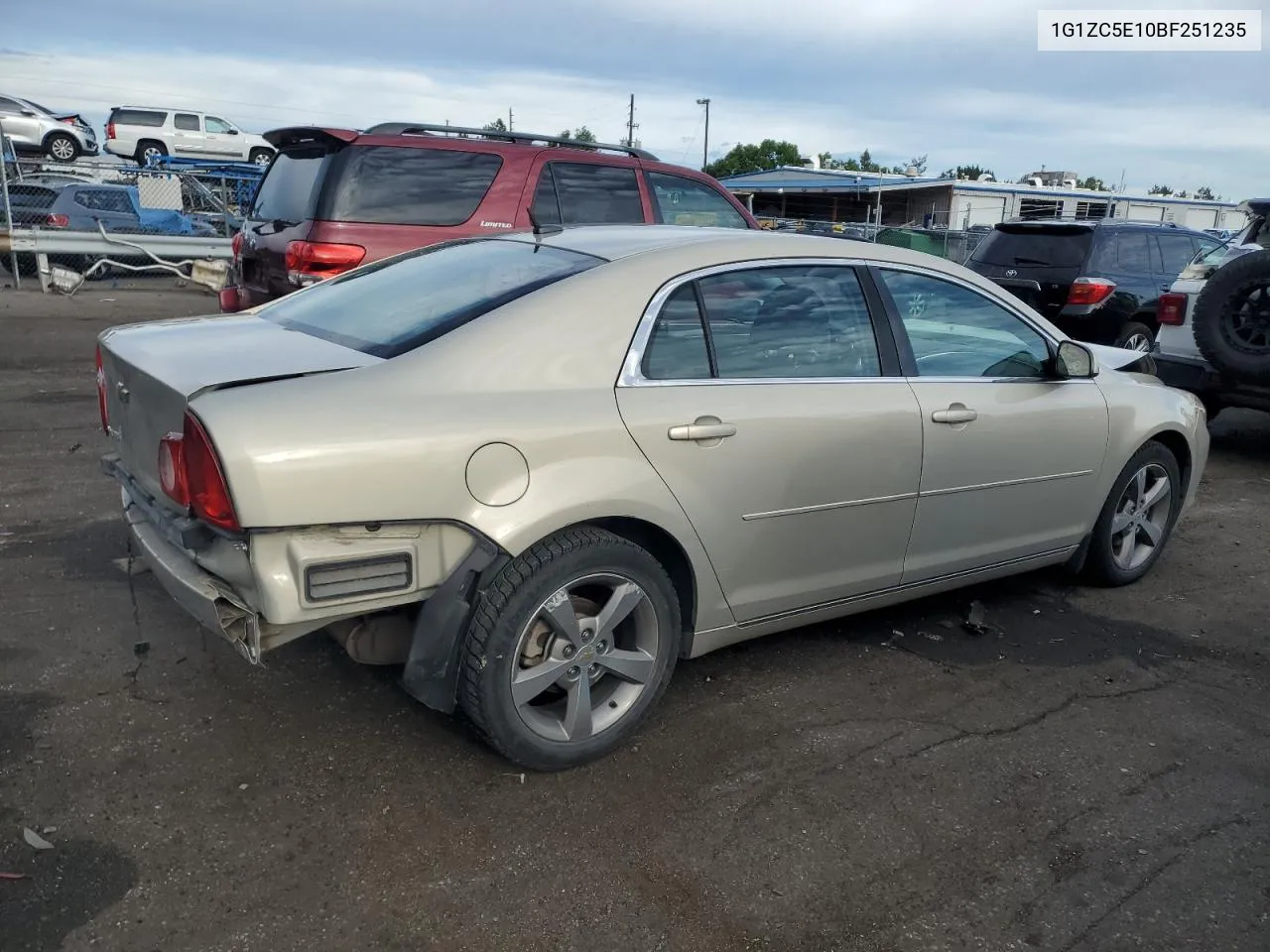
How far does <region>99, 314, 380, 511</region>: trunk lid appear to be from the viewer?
2.79m

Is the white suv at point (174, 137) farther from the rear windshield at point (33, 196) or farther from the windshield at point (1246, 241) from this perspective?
the windshield at point (1246, 241)

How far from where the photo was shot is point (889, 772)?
3.20 m

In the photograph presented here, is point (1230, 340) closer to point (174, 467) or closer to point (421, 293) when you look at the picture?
point (421, 293)

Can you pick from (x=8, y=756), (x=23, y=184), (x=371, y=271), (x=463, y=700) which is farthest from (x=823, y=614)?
(x=23, y=184)

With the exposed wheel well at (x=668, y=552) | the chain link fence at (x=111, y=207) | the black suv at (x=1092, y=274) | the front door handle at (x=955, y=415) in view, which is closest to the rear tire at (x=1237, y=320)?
the black suv at (x=1092, y=274)

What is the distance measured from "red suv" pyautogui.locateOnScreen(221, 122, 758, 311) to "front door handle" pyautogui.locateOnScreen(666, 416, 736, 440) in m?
3.37

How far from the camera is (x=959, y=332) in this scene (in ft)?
13.4

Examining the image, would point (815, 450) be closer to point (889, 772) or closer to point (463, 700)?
point (889, 772)

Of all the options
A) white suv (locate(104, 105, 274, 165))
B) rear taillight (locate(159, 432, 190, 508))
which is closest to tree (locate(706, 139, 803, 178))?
white suv (locate(104, 105, 274, 165))

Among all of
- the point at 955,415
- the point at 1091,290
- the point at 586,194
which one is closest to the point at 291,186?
the point at 586,194

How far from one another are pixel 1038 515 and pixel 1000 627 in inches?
20.2

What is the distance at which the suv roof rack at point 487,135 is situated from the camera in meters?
7.02

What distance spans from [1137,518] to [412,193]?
4843mm

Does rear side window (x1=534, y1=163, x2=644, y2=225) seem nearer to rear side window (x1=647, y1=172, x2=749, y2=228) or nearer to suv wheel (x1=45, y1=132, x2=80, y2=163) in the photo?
rear side window (x1=647, y1=172, x2=749, y2=228)
